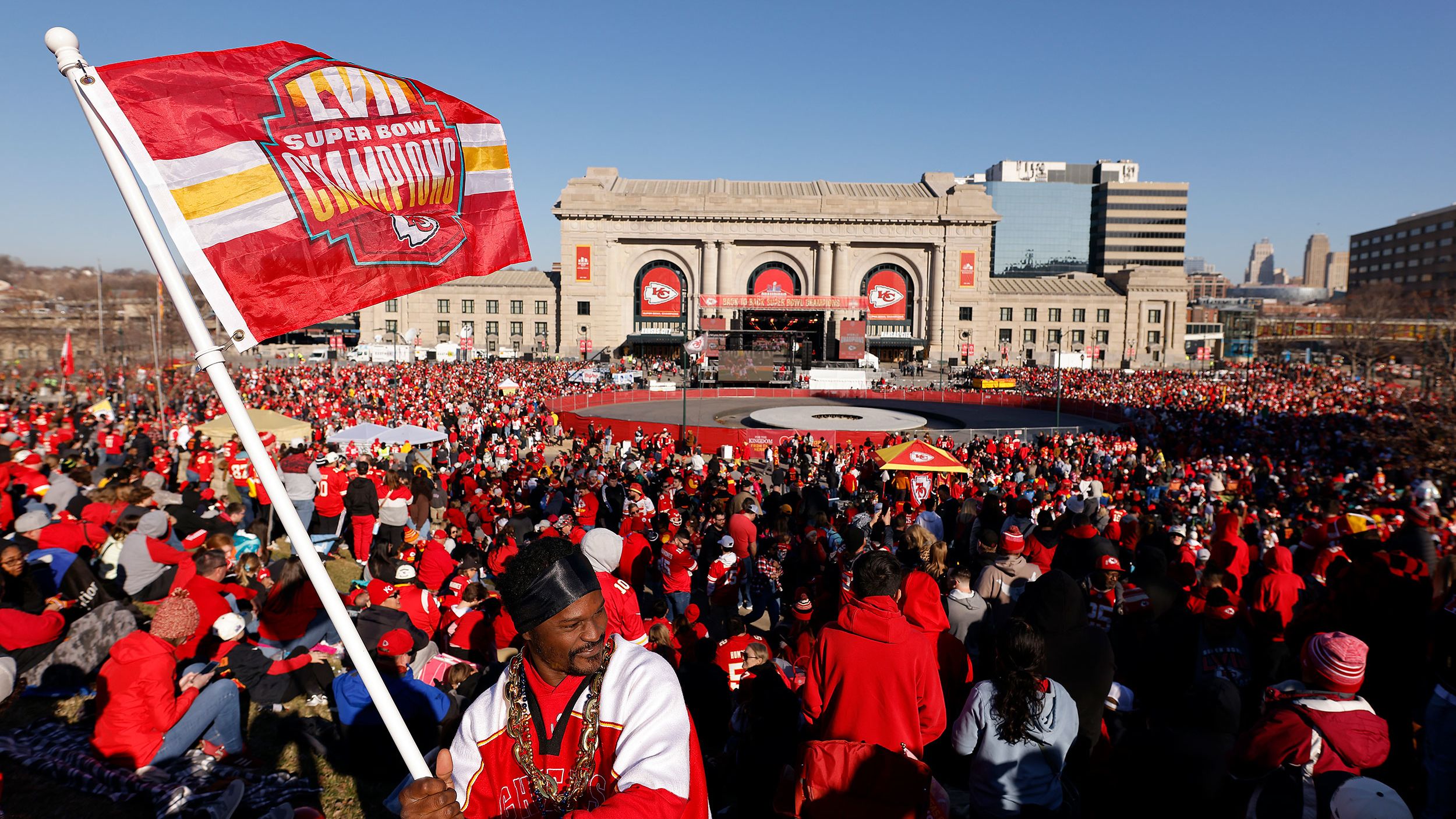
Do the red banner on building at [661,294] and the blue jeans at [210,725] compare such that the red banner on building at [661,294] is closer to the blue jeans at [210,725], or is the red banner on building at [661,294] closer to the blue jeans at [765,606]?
the blue jeans at [765,606]

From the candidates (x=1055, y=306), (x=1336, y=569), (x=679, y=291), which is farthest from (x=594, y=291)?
(x=1336, y=569)

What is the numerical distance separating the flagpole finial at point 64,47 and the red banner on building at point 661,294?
77.5 meters

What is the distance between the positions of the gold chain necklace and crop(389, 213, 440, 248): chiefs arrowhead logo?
2.59 m

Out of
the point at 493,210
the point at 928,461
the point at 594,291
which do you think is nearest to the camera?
the point at 493,210

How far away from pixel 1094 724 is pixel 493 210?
4859mm

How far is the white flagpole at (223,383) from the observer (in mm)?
2607

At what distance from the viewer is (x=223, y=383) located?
2.78 metres

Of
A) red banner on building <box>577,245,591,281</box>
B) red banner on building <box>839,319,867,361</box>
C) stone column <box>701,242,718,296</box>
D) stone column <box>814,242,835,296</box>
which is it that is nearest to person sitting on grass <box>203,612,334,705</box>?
red banner on building <box>839,319,867,361</box>

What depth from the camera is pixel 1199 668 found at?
6.09 m

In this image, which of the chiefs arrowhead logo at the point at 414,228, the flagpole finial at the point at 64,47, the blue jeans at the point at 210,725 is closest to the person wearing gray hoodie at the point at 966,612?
the chiefs arrowhead logo at the point at 414,228

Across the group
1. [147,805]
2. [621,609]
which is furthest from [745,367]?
[147,805]

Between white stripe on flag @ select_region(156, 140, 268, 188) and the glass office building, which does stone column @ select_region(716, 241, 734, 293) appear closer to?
white stripe on flag @ select_region(156, 140, 268, 188)

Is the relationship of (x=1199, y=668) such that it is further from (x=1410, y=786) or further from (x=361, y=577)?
(x=361, y=577)

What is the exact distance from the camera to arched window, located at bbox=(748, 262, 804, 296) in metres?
80.4
